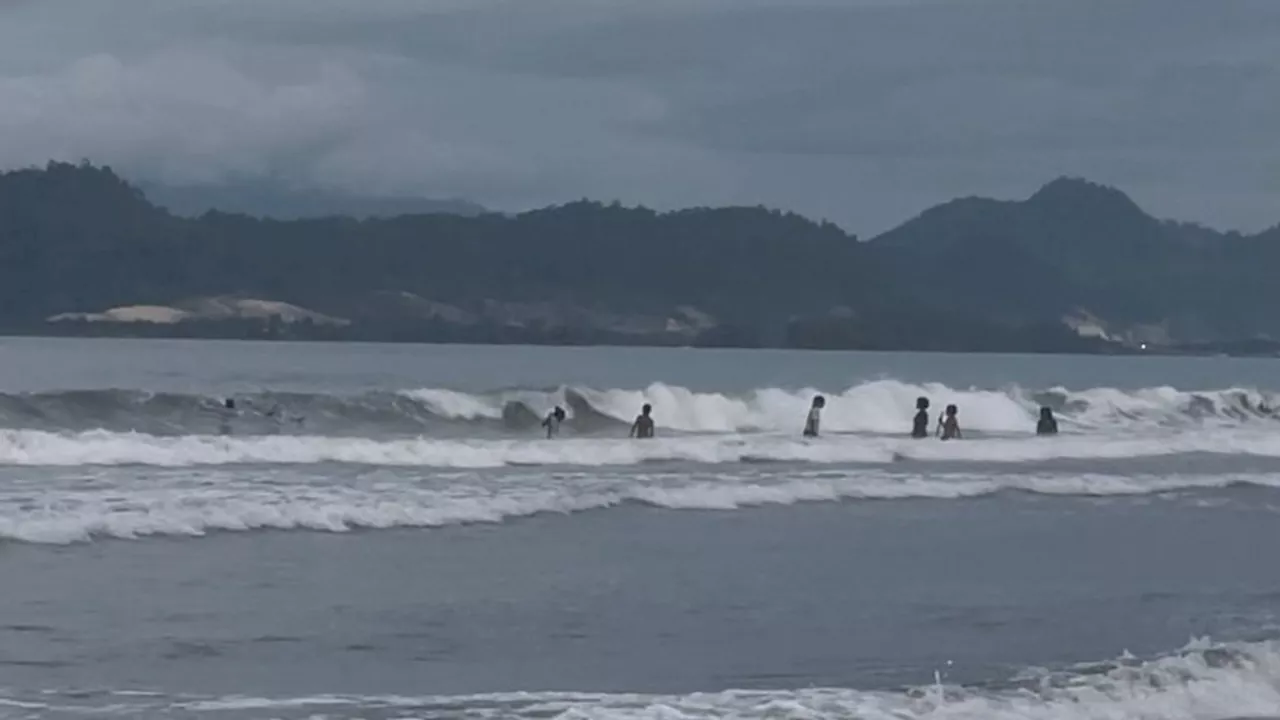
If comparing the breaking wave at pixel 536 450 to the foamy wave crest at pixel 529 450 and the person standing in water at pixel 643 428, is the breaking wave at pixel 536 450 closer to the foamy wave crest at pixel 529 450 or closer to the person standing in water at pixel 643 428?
the foamy wave crest at pixel 529 450

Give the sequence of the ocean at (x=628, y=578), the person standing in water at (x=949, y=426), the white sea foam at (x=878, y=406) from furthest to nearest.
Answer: the white sea foam at (x=878, y=406), the person standing in water at (x=949, y=426), the ocean at (x=628, y=578)

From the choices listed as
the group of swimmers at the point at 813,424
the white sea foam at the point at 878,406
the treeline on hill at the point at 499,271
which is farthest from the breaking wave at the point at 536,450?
the treeline on hill at the point at 499,271

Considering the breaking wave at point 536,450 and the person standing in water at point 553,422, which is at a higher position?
the person standing in water at point 553,422

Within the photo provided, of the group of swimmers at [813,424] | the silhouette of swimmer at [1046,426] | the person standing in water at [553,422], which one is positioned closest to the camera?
the group of swimmers at [813,424]

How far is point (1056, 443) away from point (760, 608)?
74.8 ft

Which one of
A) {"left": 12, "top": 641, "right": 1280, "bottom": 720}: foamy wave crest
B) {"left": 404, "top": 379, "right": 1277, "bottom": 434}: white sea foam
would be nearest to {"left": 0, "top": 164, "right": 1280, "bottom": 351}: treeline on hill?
{"left": 404, "top": 379, "right": 1277, "bottom": 434}: white sea foam

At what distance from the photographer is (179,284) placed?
534 feet

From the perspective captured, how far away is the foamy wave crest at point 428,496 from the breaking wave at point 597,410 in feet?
40.7

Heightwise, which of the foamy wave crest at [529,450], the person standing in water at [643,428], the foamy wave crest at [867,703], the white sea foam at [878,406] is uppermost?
the white sea foam at [878,406]

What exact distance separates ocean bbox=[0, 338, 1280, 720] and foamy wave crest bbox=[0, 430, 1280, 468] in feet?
0.35

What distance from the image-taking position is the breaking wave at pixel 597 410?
38469 mm

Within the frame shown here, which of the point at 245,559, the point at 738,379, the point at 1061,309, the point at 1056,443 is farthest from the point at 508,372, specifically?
the point at 1061,309

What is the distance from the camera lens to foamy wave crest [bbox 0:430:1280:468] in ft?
92.7

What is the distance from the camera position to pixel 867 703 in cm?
1197
